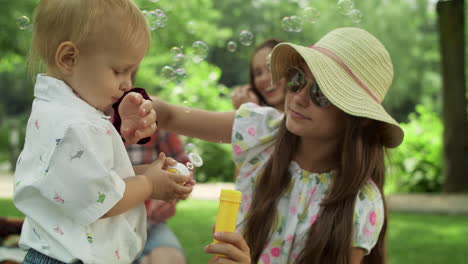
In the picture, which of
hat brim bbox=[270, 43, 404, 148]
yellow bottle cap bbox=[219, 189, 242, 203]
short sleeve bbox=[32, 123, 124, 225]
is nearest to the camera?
short sleeve bbox=[32, 123, 124, 225]

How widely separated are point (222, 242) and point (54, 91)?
1.98 feet

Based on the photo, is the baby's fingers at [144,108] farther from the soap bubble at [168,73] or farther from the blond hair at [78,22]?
the soap bubble at [168,73]

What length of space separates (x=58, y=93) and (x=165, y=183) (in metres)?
0.35

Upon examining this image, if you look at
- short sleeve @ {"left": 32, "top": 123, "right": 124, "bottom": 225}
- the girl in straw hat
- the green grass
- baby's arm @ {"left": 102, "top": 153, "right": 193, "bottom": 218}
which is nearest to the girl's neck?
the girl in straw hat

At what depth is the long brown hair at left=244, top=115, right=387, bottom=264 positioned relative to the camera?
217 centimetres

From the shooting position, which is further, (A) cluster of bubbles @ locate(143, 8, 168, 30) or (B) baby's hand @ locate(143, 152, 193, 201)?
(A) cluster of bubbles @ locate(143, 8, 168, 30)

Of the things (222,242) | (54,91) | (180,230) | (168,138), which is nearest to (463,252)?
(180,230)

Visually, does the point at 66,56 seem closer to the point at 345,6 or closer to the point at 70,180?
the point at 70,180

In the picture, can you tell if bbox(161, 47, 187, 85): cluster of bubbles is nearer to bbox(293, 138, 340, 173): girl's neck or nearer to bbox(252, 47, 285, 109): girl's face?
bbox(293, 138, 340, 173): girl's neck

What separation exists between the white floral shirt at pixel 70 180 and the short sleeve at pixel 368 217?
97 centimetres

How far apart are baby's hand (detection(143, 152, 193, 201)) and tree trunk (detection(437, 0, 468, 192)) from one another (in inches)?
305

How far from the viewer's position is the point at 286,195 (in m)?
2.39

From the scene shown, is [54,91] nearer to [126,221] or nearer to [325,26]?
[126,221]

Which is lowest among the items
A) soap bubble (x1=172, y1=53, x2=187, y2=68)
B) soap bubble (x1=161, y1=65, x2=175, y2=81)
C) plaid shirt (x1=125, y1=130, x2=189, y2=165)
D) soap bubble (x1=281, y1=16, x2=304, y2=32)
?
plaid shirt (x1=125, y1=130, x2=189, y2=165)
